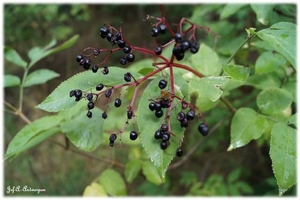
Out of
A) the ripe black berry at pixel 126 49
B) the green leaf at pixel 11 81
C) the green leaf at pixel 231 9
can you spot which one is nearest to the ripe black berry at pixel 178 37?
the ripe black berry at pixel 126 49

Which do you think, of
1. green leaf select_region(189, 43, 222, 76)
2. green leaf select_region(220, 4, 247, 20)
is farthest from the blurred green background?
green leaf select_region(189, 43, 222, 76)

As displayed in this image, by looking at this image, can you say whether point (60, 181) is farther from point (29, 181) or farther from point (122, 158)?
point (122, 158)

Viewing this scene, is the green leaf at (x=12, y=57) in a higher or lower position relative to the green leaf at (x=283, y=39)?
lower

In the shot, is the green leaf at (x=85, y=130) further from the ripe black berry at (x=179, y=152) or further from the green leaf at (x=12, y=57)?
the green leaf at (x=12, y=57)

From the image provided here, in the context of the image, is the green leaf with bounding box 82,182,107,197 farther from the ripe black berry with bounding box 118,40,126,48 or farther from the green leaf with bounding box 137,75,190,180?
the ripe black berry with bounding box 118,40,126,48

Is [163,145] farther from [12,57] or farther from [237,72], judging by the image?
[12,57]

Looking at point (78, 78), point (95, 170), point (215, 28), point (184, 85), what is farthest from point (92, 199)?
point (95, 170)

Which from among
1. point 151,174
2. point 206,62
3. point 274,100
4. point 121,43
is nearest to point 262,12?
point 206,62
